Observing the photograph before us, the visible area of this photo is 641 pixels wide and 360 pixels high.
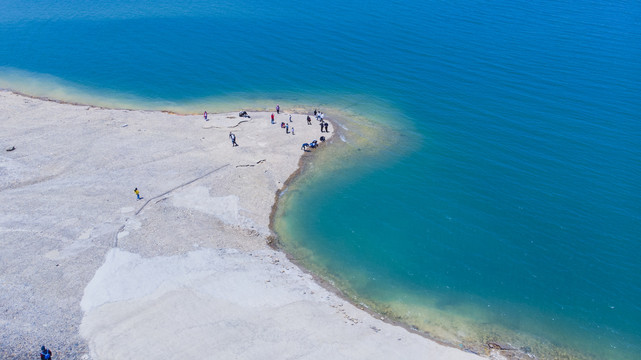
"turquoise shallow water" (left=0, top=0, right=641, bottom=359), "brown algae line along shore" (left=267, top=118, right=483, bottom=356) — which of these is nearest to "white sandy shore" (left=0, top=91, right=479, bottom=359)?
"brown algae line along shore" (left=267, top=118, right=483, bottom=356)

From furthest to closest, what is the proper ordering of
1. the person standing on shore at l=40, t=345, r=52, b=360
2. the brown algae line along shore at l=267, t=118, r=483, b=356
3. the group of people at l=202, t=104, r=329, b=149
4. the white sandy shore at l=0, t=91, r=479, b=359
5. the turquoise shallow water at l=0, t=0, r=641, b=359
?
the group of people at l=202, t=104, r=329, b=149 → the turquoise shallow water at l=0, t=0, r=641, b=359 → the brown algae line along shore at l=267, t=118, r=483, b=356 → the white sandy shore at l=0, t=91, r=479, b=359 → the person standing on shore at l=40, t=345, r=52, b=360

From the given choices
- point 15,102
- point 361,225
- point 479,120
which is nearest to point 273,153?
point 361,225

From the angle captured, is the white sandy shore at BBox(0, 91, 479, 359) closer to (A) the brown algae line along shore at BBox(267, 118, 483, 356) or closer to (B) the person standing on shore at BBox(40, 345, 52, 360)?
(A) the brown algae line along shore at BBox(267, 118, 483, 356)

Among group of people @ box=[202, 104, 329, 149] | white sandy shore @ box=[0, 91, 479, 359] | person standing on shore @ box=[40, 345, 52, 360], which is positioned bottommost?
person standing on shore @ box=[40, 345, 52, 360]

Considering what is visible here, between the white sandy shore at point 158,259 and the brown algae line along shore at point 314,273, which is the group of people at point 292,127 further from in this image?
the brown algae line along shore at point 314,273

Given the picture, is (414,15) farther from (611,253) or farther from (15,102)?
(15,102)

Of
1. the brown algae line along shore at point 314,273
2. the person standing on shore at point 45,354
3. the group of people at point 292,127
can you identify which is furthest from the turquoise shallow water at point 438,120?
the person standing on shore at point 45,354
